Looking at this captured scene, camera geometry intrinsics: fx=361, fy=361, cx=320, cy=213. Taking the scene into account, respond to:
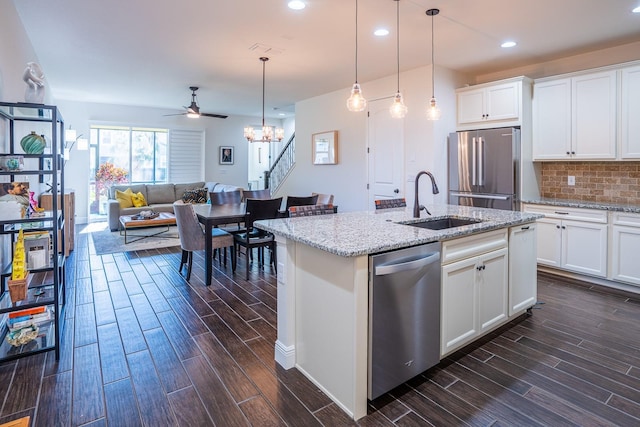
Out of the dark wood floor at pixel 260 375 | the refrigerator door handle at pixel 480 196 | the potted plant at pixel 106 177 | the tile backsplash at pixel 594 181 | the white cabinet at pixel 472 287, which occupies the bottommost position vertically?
the dark wood floor at pixel 260 375

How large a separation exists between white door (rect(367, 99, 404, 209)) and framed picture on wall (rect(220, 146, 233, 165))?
205 inches

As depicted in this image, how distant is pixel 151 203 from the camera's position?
8273 mm

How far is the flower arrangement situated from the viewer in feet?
27.9

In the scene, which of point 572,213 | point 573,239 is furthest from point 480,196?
point 573,239

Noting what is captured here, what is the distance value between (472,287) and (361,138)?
4.03 metres

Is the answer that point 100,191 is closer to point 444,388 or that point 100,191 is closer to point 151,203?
point 151,203

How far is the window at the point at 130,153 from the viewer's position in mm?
8508

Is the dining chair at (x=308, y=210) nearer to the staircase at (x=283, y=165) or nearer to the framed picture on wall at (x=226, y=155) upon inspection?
the staircase at (x=283, y=165)

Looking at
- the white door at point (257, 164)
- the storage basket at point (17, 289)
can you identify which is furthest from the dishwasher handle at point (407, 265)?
the white door at point (257, 164)

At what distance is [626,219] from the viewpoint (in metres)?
3.76

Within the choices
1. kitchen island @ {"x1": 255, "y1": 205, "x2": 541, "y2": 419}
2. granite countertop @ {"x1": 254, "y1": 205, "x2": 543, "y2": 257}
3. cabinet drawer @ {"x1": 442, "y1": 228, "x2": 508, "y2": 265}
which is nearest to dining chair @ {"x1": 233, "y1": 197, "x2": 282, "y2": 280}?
granite countertop @ {"x1": 254, "y1": 205, "x2": 543, "y2": 257}

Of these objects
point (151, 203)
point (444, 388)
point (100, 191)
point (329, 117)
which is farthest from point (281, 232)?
point (100, 191)

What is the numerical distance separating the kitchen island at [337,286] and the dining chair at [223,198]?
9.96ft

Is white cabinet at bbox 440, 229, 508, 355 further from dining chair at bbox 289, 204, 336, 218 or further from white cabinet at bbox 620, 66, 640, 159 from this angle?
white cabinet at bbox 620, 66, 640, 159
